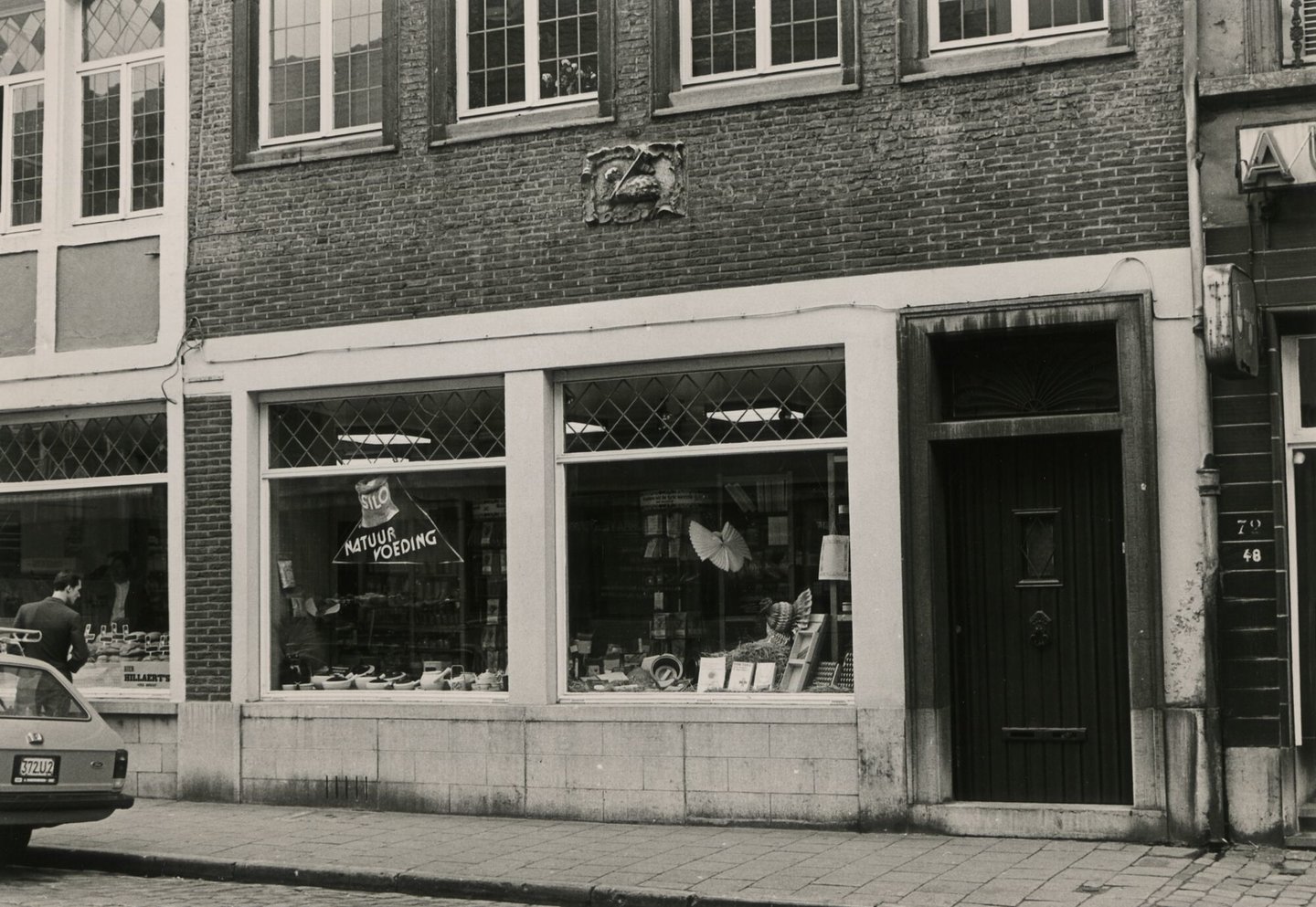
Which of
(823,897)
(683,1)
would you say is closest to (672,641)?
(823,897)

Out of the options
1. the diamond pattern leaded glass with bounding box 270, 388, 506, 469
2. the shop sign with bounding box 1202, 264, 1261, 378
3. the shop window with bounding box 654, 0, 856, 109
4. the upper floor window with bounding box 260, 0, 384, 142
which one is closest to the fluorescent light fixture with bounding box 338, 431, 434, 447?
the diamond pattern leaded glass with bounding box 270, 388, 506, 469

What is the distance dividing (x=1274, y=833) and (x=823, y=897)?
10.6ft

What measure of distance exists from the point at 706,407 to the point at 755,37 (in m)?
2.77

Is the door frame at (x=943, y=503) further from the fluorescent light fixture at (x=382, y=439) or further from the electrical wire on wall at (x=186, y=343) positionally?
the electrical wire on wall at (x=186, y=343)

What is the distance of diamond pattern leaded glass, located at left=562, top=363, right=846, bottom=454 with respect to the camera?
12.3m

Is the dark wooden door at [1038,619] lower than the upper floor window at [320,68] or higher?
lower

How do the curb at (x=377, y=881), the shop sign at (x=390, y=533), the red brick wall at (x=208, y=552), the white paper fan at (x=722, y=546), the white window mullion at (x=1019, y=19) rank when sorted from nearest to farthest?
1. the curb at (x=377, y=881)
2. the white window mullion at (x=1019, y=19)
3. the white paper fan at (x=722, y=546)
4. the shop sign at (x=390, y=533)
5. the red brick wall at (x=208, y=552)

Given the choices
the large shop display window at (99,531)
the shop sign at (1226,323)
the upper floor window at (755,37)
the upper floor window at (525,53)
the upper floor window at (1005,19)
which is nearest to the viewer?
the shop sign at (1226,323)

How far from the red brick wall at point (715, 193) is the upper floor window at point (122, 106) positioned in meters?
0.62

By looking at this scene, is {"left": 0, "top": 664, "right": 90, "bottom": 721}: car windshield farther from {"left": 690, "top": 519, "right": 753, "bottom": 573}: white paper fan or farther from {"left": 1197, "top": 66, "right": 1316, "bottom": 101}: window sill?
{"left": 1197, "top": 66, "right": 1316, "bottom": 101}: window sill

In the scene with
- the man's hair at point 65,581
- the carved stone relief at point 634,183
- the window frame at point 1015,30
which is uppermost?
the window frame at point 1015,30

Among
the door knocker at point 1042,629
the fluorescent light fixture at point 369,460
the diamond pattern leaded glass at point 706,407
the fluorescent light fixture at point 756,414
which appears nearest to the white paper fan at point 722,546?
the diamond pattern leaded glass at point 706,407

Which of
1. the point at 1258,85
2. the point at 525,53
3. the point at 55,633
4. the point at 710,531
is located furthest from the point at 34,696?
the point at 1258,85

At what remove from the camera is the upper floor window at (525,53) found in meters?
13.3
